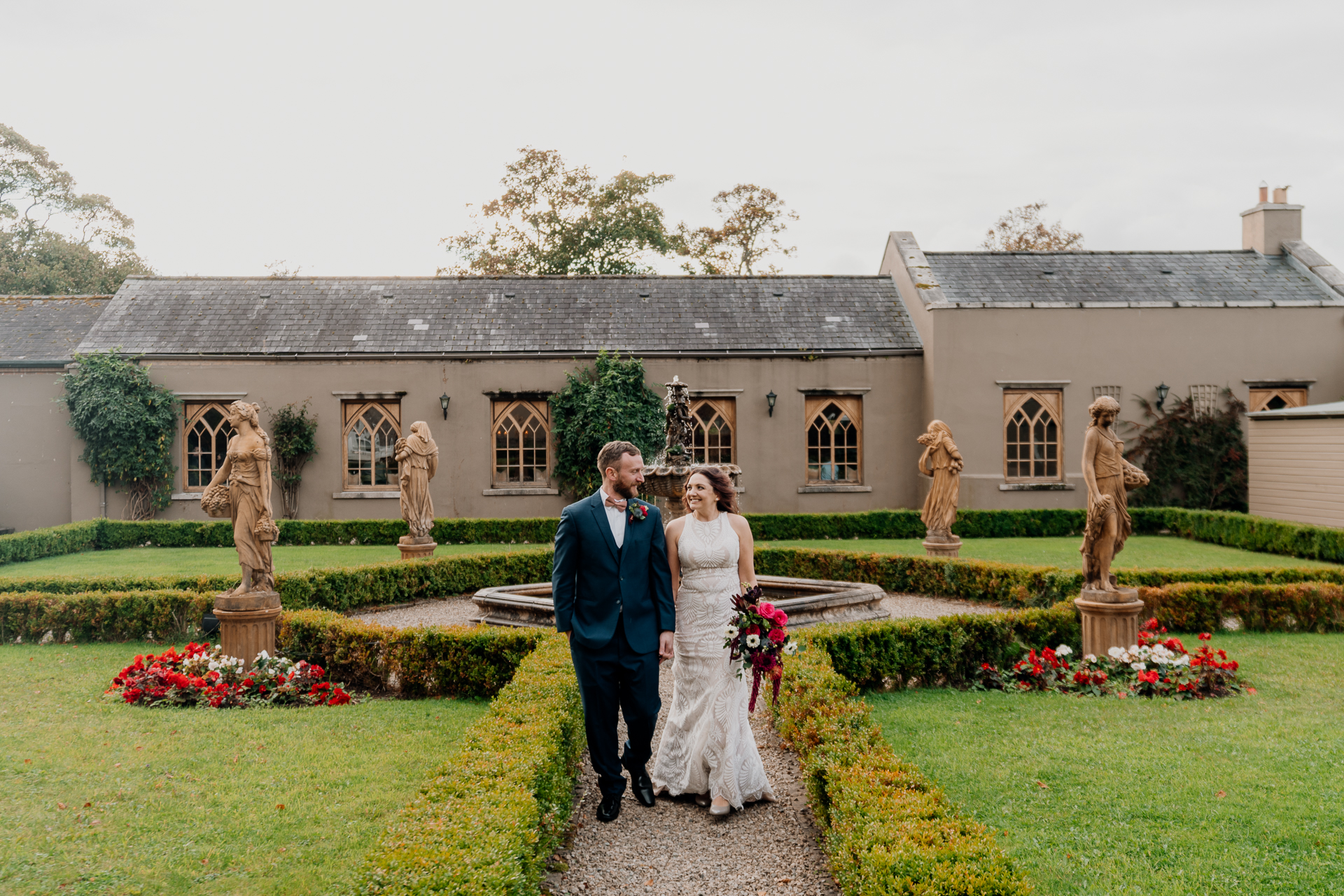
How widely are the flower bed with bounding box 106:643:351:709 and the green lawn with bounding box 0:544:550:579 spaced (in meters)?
4.45

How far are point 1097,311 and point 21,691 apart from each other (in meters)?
19.3

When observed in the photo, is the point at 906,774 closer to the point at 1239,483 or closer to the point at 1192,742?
the point at 1192,742

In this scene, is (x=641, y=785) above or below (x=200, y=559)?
below

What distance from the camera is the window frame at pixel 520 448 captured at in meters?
19.2

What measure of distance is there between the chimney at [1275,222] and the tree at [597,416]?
15.0 meters

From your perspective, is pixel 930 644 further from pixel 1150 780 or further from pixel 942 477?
pixel 942 477

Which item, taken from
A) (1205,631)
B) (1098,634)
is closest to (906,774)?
(1098,634)

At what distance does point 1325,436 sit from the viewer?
16234 mm

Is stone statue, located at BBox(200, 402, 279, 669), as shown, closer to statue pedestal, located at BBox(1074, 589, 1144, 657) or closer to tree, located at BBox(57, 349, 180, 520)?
statue pedestal, located at BBox(1074, 589, 1144, 657)

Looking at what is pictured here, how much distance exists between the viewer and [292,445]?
18422 mm

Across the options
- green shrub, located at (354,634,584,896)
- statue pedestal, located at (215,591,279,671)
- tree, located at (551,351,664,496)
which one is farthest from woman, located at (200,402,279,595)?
tree, located at (551,351,664,496)

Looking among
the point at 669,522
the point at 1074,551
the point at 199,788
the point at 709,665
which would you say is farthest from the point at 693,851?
the point at 1074,551

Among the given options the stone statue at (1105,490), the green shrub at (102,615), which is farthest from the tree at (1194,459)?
the green shrub at (102,615)

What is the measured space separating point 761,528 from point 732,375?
410cm
